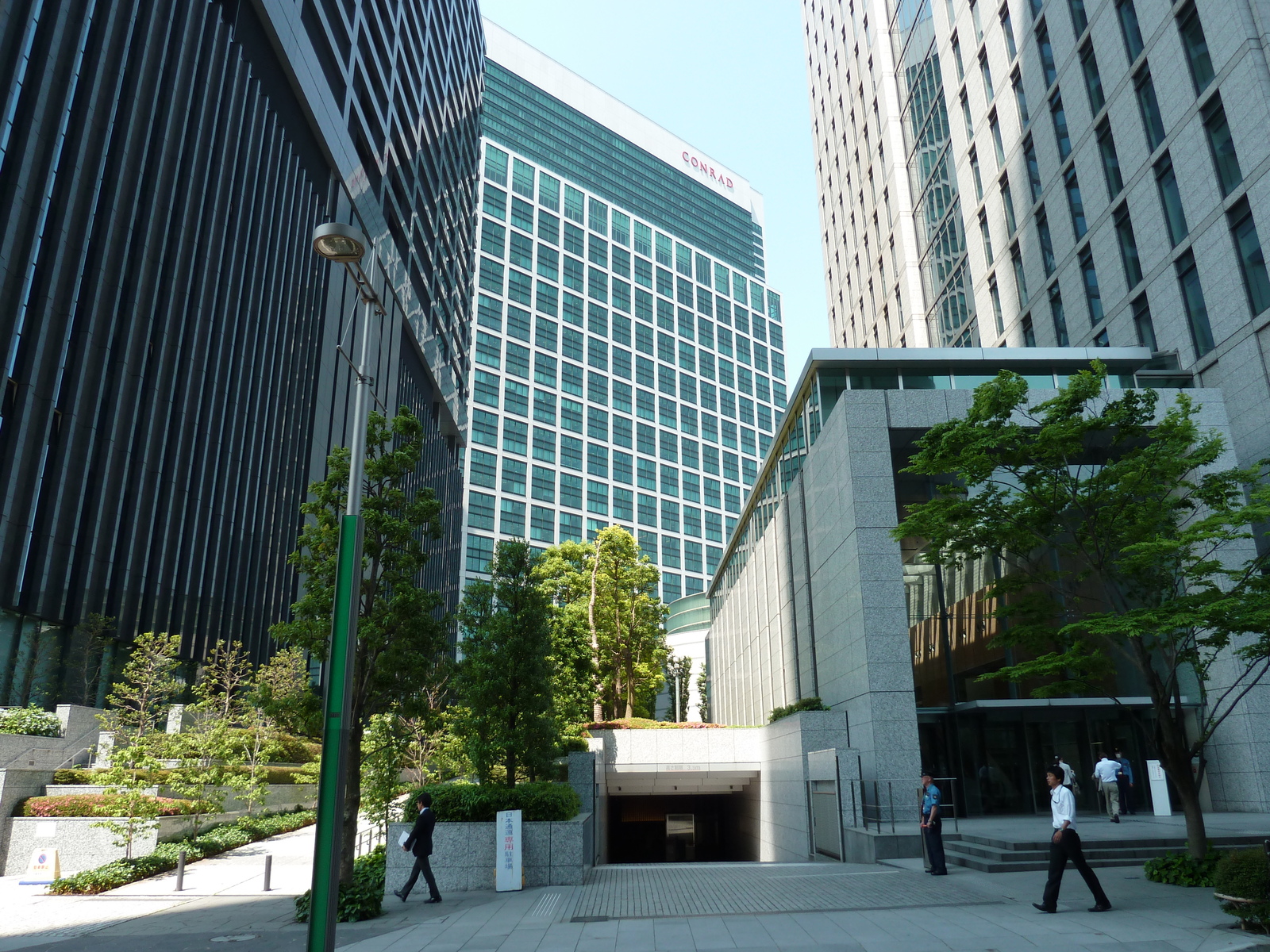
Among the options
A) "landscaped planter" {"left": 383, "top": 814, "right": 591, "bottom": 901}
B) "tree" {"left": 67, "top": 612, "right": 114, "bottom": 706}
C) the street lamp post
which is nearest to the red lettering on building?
"tree" {"left": 67, "top": 612, "right": 114, "bottom": 706}

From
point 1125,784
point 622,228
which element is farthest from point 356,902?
point 622,228

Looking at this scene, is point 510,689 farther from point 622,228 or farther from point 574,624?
point 622,228

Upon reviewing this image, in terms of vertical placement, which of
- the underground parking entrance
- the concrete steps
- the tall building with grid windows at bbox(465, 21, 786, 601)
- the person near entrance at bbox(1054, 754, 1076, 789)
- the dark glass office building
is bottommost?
the underground parking entrance

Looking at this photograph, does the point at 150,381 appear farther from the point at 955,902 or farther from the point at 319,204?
the point at 955,902

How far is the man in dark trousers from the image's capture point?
14648 millimetres

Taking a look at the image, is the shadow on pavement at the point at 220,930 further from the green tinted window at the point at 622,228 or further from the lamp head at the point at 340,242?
the green tinted window at the point at 622,228

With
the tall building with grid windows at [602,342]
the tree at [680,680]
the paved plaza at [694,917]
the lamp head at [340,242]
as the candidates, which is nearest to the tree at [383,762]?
the paved plaza at [694,917]

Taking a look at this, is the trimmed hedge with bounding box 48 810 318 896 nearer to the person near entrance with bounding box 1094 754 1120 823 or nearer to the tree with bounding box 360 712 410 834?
the tree with bounding box 360 712 410 834

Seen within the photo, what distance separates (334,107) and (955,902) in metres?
50.6

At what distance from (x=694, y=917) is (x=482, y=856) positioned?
16.2 ft

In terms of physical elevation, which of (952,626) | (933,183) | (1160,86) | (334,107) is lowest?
(952,626)

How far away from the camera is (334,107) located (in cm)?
4959

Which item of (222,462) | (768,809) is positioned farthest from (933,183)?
(222,462)

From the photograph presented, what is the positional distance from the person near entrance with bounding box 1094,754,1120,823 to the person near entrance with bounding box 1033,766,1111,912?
Answer: 1072 centimetres
